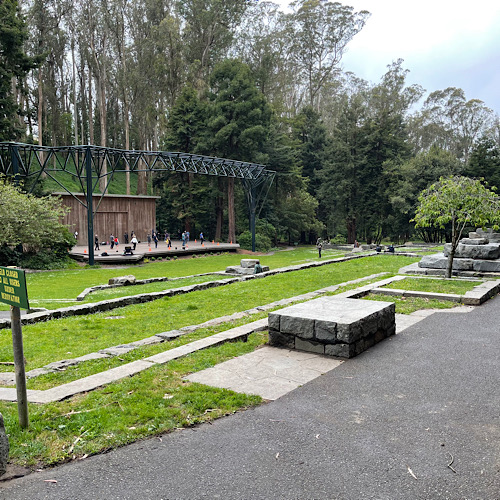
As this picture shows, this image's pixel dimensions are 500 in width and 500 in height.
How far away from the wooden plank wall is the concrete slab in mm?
29899

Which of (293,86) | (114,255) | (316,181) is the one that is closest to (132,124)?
(293,86)

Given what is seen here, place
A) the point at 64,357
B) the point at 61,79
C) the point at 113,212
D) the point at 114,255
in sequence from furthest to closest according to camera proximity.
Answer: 1. the point at 61,79
2. the point at 113,212
3. the point at 114,255
4. the point at 64,357

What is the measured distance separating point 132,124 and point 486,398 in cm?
5752

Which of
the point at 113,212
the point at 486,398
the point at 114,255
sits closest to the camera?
the point at 486,398

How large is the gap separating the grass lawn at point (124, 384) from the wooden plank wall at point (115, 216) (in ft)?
77.0

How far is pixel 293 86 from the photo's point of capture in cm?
5634

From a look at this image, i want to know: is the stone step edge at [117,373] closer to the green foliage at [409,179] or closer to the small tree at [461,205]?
the small tree at [461,205]

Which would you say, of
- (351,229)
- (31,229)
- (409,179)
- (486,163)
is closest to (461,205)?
(31,229)

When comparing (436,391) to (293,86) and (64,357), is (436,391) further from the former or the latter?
(293,86)

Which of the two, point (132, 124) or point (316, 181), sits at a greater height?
point (132, 124)

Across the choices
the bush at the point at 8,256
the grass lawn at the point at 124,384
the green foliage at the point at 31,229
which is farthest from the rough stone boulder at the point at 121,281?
the bush at the point at 8,256

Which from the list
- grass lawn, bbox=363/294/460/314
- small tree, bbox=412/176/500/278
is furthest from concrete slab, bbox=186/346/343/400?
small tree, bbox=412/176/500/278

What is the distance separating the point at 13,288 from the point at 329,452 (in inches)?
118

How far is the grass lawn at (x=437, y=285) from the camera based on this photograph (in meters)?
10.9
